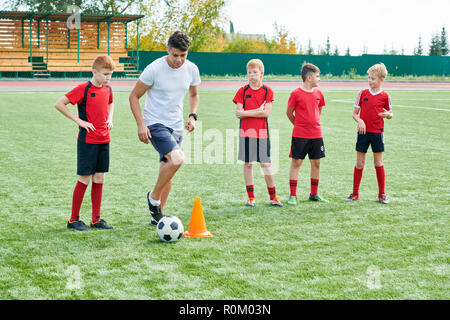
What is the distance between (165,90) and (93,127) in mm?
749

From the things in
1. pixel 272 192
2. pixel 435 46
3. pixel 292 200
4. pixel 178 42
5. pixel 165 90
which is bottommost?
pixel 292 200

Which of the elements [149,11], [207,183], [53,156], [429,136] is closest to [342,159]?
[207,183]

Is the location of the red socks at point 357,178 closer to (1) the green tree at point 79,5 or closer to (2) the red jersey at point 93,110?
(2) the red jersey at point 93,110

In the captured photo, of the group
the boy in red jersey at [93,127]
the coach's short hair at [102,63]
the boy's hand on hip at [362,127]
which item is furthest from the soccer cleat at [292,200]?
the coach's short hair at [102,63]

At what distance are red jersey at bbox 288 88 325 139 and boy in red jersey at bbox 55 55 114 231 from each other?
2208 mm

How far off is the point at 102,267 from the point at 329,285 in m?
1.69

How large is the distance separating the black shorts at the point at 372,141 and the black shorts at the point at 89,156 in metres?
3.00

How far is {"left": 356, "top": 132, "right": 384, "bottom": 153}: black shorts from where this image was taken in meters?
6.38

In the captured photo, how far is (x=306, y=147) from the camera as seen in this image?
20.8 ft

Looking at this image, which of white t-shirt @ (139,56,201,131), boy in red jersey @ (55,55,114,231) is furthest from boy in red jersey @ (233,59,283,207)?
boy in red jersey @ (55,55,114,231)

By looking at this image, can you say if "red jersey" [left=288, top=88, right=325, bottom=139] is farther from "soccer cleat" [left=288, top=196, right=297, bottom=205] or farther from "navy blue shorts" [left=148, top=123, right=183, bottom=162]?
"navy blue shorts" [left=148, top=123, right=183, bottom=162]

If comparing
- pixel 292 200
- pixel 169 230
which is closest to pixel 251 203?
pixel 292 200

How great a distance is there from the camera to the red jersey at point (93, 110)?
5020mm

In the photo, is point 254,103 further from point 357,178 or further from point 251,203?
point 357,178
